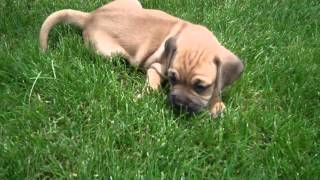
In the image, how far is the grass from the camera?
12.8ft

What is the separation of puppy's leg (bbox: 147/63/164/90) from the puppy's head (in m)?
0.23

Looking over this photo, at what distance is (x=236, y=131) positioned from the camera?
4.28 meters

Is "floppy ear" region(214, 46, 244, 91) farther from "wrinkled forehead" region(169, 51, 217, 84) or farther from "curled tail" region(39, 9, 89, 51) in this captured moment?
"curled tail" region(39, 9, 89, 51)

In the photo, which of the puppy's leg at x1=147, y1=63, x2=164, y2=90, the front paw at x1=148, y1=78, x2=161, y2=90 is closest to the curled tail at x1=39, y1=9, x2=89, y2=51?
the puppy's leg at x1=147, y1=63, x2=164, y2=90

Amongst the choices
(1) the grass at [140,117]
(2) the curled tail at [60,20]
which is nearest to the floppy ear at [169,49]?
(1) the grass at [140,117]

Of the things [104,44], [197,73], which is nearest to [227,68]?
[197,73]

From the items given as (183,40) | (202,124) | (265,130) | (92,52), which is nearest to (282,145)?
(265,130)

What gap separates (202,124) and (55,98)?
1140 mm

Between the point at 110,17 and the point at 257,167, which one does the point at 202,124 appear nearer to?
the point at 257,167

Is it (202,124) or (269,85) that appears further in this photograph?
(269,85)

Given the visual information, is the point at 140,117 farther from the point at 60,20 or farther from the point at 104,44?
the point at 60,20

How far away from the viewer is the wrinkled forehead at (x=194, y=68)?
435 cm

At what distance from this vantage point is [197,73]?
435 cm

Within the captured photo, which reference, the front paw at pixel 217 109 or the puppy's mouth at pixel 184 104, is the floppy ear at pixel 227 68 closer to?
the front paw at pixel 217 109
